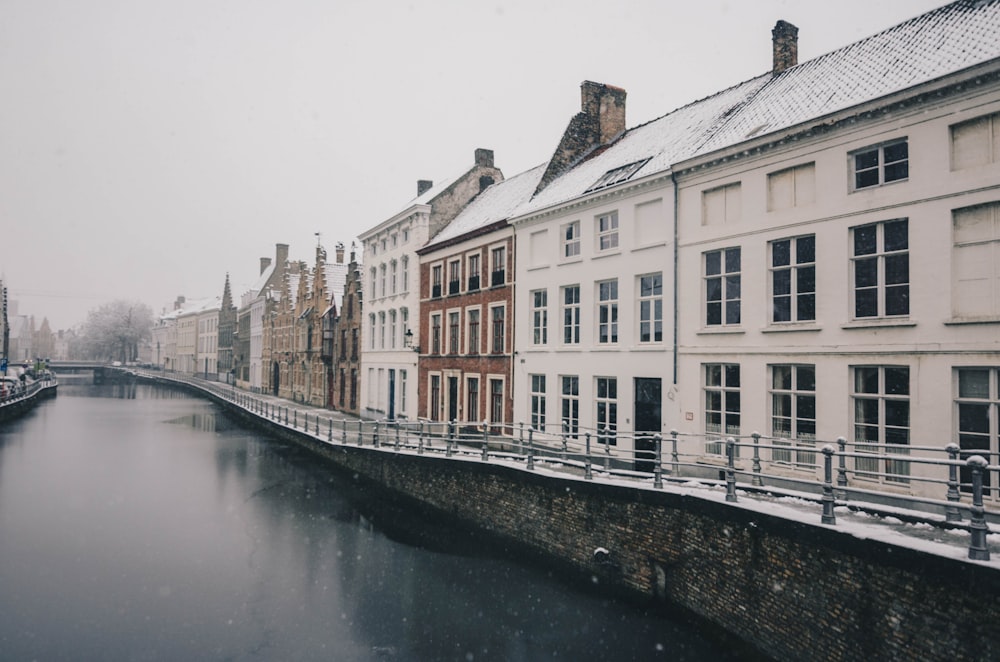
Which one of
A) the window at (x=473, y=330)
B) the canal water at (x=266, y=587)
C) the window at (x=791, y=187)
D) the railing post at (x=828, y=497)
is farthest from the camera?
the window at (x=473, y=330)

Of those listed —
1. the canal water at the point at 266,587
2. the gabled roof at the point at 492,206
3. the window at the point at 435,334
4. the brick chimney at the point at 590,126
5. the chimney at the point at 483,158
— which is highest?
the chimney at the point at 483,158

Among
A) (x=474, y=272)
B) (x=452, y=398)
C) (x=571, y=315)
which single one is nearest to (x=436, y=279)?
(x=474, y=272)

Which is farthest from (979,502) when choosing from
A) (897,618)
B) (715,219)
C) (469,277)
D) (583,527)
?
(469,277)

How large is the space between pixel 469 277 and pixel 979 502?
20912 mm

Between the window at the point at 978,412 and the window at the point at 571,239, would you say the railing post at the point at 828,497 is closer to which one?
the window at the point at 978,412

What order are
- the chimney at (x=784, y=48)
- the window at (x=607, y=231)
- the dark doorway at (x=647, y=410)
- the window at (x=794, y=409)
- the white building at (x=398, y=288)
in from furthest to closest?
Result: 1. the white building at (x=398, y=288)
2. the window at (x=607, y=231)
3. the chimney at (x=784, y=48)
4. the dark doorway at (x=647, y=410)
5. the window at (x=794, y=409)

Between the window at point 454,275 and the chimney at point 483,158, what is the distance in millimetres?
8060

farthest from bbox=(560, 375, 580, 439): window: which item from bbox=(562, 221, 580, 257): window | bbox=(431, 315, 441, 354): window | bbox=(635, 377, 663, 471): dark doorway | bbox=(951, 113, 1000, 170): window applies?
bbox=(951, 113, 1000, 170): window

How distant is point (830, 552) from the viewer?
30.5ft

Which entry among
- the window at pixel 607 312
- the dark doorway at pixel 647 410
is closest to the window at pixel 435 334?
the window at pixel 607 312

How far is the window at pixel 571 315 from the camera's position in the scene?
67.8 feet

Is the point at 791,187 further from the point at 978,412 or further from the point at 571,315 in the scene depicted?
the point at 571,315

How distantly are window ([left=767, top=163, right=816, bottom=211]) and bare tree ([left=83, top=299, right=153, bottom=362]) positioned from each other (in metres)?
140

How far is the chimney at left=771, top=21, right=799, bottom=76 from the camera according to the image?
62.6 ft
